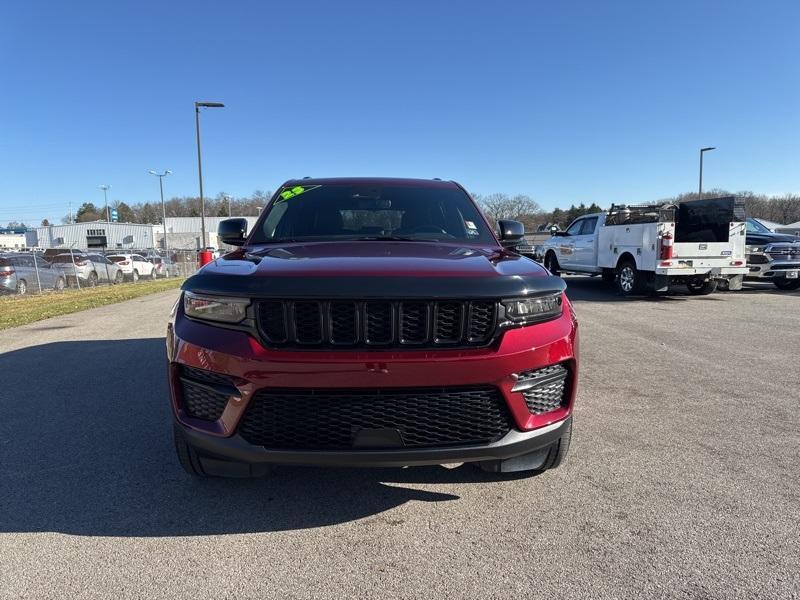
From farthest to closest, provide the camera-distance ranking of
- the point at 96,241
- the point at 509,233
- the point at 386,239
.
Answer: the point at 96,241
the point at 509,233
the point at 386,239

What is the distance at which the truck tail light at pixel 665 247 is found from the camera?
11164mm

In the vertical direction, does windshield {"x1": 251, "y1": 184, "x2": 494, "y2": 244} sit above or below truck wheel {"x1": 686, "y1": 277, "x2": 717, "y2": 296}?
above

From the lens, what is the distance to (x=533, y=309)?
8.20 ft

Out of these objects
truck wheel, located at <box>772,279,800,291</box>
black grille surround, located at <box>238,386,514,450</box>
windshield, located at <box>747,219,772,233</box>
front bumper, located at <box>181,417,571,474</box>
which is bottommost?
truck wheel, located at <box>772,279,800,291</box>

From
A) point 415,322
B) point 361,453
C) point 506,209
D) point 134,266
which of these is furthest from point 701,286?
point 506,209

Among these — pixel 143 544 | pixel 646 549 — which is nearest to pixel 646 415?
pixel 646 549

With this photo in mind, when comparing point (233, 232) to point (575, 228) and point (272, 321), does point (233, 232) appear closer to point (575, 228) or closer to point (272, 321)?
point (272, 321)

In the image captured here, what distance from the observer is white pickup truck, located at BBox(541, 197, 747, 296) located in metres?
11.4

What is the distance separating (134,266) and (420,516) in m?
29.0

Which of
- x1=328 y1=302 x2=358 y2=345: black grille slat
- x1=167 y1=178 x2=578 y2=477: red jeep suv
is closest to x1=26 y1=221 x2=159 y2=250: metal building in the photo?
x1=167 y1=178 x2=578 y2=477: red jeep suv

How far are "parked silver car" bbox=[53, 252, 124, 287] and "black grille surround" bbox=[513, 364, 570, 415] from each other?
75.7 ft

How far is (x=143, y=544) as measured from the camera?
8.05 feet

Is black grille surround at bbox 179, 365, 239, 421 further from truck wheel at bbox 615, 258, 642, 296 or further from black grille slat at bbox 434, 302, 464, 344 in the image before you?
truck wheel at bbox 615, 258, 642, 296

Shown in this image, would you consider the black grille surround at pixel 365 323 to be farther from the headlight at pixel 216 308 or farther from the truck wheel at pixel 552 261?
the truck wheel at pixel 552 261
